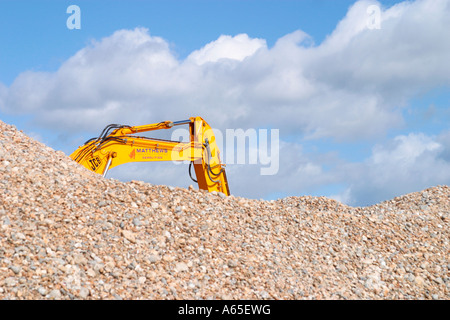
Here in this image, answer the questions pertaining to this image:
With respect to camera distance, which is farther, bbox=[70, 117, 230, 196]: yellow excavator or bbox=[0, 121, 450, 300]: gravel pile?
bbox=[70, 117, 230, 196]: yellow excavator

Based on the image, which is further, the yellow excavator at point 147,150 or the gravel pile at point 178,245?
the yellow excavator at point 147,150

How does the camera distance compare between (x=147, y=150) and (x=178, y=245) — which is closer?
(x=178, y=245)

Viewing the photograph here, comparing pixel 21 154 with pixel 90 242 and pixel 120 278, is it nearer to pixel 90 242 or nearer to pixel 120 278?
pixel 90 242

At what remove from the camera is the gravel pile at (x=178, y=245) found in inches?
259

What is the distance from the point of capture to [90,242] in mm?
7137

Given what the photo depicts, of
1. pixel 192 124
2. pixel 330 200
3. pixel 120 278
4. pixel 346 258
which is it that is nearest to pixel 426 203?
pixel 330 200

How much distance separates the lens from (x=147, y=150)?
434 inches

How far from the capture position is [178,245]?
751 cm

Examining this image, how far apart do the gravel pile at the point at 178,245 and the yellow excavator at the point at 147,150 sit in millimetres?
798

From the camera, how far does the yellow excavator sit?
1091 centimetres

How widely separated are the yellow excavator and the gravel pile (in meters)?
0.80

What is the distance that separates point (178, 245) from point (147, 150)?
13.1ft

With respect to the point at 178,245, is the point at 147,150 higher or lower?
higher

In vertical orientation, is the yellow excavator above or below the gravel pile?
above
